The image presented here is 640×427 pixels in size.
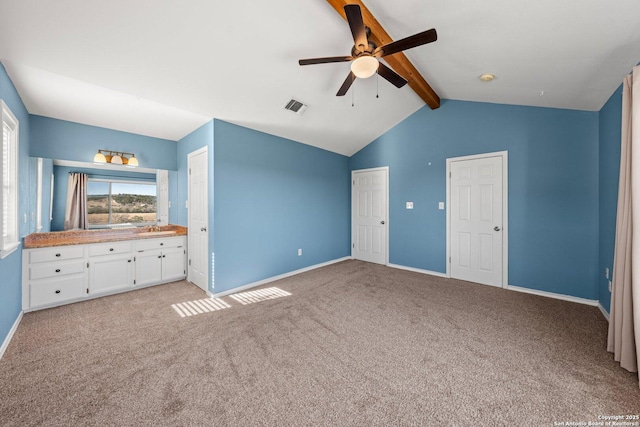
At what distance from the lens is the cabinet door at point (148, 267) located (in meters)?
3.60

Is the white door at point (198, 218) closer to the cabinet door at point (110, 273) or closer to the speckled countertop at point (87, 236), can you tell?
the speckled countertop at point (87, 236)

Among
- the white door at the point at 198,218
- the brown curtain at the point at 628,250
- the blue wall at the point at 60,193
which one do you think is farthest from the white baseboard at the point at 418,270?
the blue wall at the point at 60,193

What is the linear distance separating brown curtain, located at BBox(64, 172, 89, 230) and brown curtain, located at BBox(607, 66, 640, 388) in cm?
581

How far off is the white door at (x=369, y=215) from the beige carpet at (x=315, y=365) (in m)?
2.09

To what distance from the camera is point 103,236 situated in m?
3.54

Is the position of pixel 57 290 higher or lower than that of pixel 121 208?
lower

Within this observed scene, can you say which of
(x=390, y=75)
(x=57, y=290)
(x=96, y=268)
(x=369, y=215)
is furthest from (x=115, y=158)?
(x=369, y=215)

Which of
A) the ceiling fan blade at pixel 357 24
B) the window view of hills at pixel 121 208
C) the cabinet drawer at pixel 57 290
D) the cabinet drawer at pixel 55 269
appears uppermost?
the ceiling fan blade at pixel 357 24

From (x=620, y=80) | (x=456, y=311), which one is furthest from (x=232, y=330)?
(x=620, y=80)


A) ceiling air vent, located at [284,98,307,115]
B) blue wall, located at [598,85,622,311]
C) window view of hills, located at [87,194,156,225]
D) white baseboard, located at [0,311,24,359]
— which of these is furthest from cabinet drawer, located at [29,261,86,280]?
blue wall, located at [598,85,622,311]

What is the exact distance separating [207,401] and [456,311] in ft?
8.74

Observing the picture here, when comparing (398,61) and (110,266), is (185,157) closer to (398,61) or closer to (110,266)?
(110,266)

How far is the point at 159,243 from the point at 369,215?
3.86 meters

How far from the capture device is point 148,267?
12.1ft
